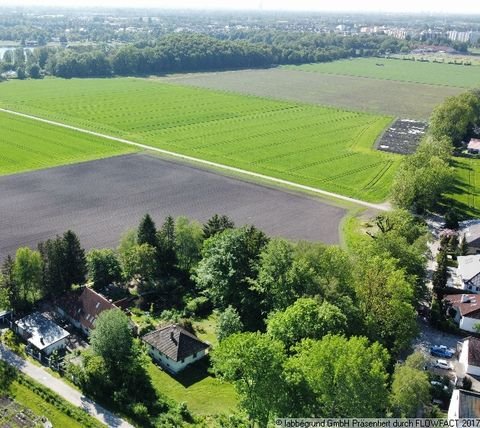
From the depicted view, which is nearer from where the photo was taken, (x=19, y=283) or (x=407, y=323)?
(x=407, y=323)

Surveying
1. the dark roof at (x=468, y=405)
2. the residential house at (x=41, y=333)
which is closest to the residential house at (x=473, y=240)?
the dark roof at (x=468, y=405)

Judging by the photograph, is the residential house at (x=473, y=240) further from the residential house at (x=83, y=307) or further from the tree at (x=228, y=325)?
the residential house at (x=83, y=307)

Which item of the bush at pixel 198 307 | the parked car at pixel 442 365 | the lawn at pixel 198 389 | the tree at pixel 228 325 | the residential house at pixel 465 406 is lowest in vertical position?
the lawn at pixel 198 389

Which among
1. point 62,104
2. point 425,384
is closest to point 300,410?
point 425,384

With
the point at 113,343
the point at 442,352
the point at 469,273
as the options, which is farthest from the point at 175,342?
the point at 469,273

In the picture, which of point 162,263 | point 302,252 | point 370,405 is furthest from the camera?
point 162,263

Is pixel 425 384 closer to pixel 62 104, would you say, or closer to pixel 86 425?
pixel 86 425
